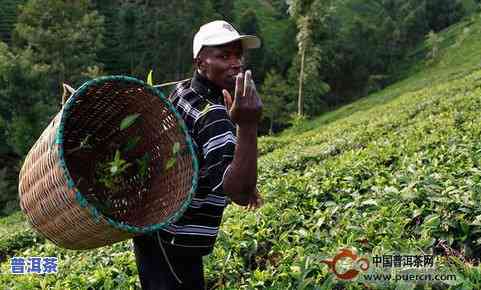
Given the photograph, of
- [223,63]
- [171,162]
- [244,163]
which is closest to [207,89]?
[223,63]

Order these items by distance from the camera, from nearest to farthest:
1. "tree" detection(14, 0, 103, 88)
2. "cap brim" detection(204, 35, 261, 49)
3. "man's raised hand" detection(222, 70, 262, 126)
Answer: "man's raised hand" detection(222, 70, 262, 126) < "cap brim" detection(204, 35, 261, 49) < "tree" detection(14, 0, 103, 88)

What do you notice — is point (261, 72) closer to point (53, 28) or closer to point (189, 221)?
point (53, 28)

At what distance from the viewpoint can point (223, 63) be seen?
2740mm

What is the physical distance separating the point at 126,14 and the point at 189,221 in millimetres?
46655

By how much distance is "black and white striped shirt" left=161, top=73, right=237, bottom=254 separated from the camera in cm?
→ 255

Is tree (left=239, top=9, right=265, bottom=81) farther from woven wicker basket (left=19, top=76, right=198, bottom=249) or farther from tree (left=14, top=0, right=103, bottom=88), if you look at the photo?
woven wicker basket (left=19, top=76, right=198, bottom=249)

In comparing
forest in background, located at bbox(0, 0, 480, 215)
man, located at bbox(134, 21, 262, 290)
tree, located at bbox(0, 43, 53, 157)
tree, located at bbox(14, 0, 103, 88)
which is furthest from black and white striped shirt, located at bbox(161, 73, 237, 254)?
tree, located at bbox(14, 0, 103, 88)

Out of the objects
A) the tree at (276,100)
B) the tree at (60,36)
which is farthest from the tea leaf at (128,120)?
the tree at (276,100)

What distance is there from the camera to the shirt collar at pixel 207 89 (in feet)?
8.95

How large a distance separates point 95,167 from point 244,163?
3.69ft

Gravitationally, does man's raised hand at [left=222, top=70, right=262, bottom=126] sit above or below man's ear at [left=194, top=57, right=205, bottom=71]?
below

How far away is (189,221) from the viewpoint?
278 cm

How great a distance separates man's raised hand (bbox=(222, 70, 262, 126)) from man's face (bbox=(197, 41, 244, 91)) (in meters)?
0.46

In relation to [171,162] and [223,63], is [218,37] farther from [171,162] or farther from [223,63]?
[171,162]
